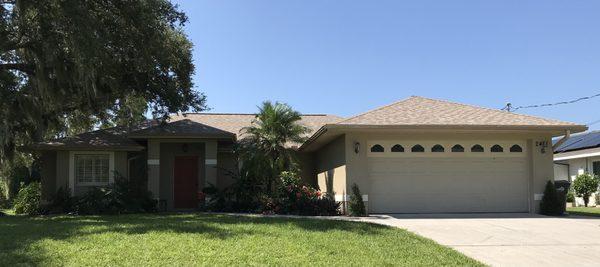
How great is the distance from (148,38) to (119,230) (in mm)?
7373

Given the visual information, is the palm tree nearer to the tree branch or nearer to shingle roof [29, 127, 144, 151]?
shingle roof [29, 127, 144, 151]

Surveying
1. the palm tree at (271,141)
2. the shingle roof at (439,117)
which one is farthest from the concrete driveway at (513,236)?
the palm tree at (271,141)

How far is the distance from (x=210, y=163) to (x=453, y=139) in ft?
Answer: 27.8

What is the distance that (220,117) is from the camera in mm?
25719

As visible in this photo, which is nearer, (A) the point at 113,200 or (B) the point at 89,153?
(A) the point at 113,200

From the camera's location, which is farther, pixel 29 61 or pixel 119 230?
pixel 29 61

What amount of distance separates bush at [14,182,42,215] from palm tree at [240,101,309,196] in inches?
299

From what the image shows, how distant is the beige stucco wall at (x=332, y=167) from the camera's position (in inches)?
648

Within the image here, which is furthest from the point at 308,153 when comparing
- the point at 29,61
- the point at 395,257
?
the point at 395,257

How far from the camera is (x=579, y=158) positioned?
2689cm

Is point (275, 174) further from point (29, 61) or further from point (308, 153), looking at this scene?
point (29, 61)

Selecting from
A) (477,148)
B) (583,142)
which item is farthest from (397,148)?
(583,142)

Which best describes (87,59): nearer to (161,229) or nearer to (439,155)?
(161,229)

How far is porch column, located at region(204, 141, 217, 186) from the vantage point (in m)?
19.2
